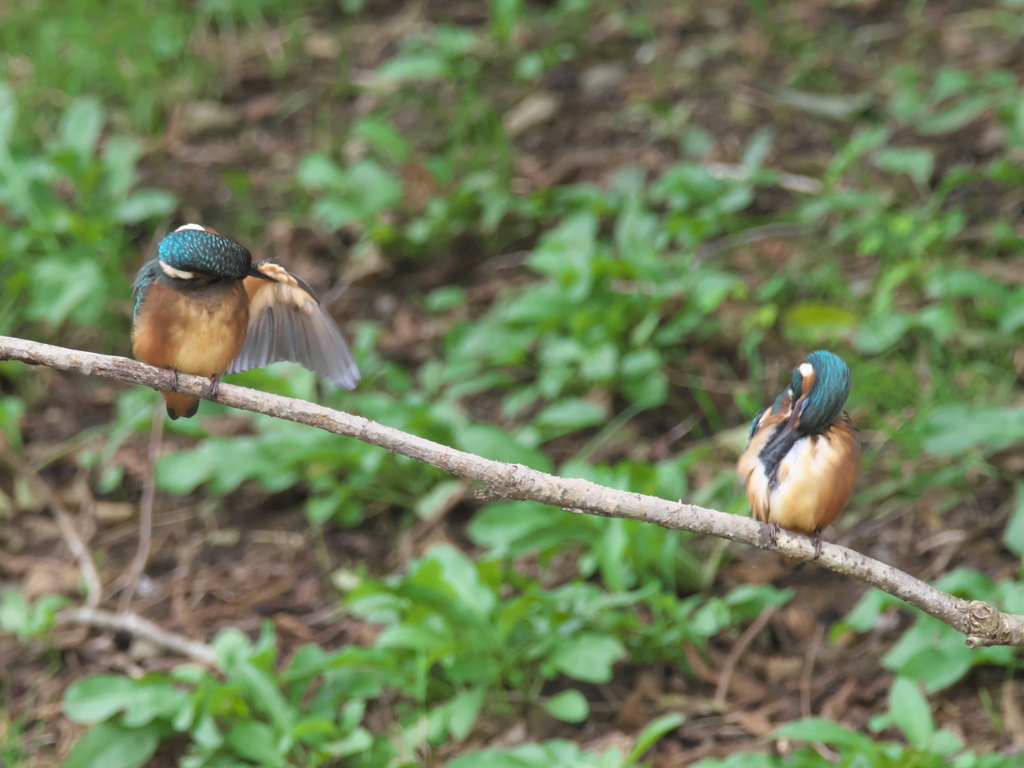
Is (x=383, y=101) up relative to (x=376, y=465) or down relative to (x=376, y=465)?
up

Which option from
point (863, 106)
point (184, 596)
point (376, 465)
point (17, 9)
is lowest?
point (184, 596)

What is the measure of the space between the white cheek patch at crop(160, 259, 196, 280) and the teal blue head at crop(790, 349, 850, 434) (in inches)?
66.9

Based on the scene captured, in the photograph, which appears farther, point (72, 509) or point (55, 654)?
point (72, 509)

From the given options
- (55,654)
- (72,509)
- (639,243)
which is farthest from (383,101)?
(55,654)

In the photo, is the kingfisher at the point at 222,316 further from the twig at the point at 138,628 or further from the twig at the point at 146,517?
the twig at the point at 146,517

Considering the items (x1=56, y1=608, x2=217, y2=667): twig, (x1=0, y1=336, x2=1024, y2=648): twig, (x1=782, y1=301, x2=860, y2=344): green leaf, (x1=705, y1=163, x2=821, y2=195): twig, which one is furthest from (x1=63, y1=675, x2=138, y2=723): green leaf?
(x1=705, y1=163, x2=821, y2=195): twig

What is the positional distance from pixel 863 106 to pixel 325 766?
17.1ft

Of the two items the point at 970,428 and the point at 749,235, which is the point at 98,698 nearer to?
the point at 970,428

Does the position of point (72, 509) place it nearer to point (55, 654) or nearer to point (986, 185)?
point (55, 654)

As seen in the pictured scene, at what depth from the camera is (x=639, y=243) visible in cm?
583

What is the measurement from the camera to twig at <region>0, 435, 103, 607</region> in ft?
17.0

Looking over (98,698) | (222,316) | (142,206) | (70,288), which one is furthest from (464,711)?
(142,206)

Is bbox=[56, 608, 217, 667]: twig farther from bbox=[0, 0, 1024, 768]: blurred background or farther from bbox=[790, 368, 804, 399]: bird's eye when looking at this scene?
bbox=[790, 368, 804, 399]: bird's eye

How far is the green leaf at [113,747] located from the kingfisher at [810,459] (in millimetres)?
2617
